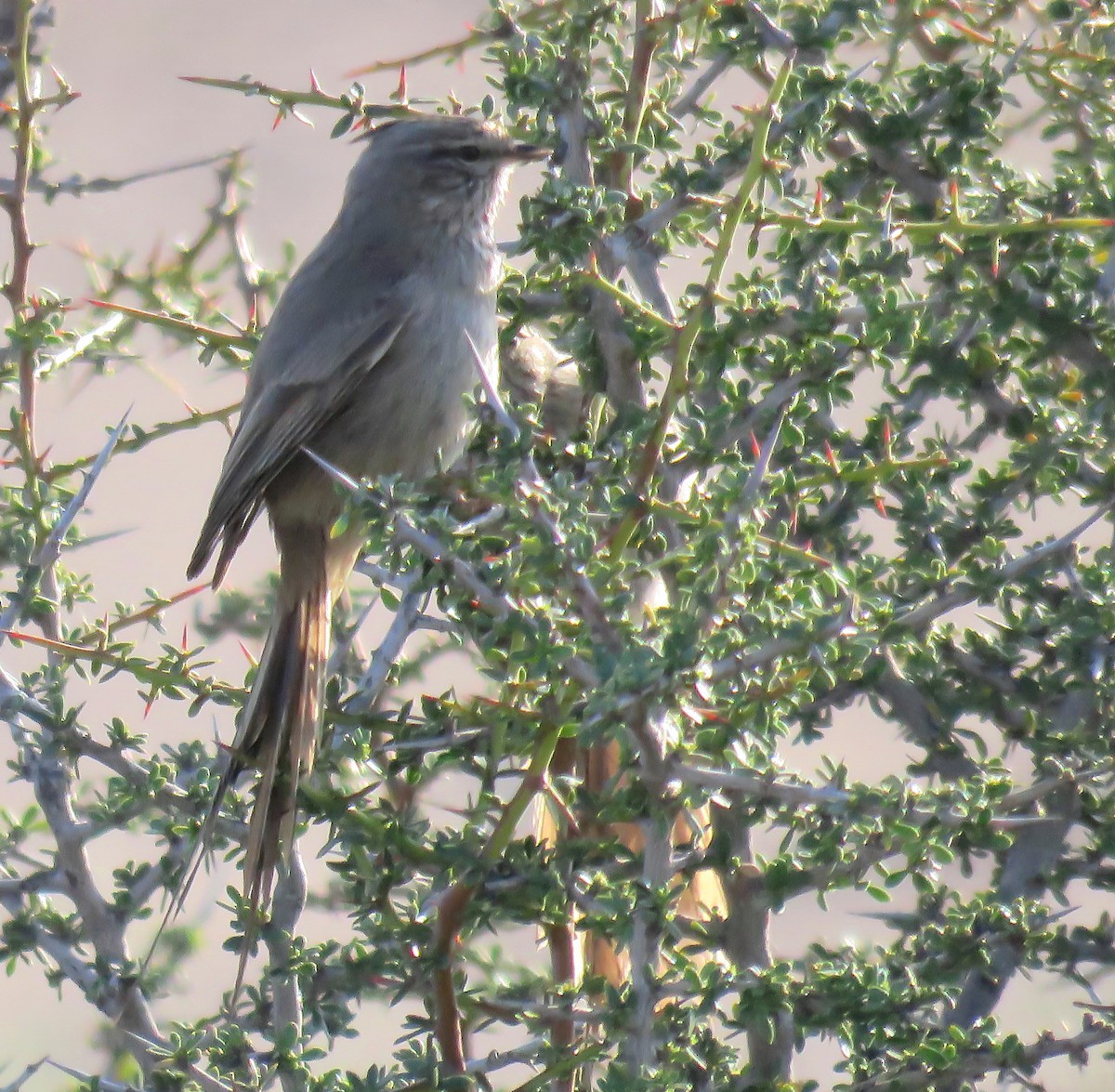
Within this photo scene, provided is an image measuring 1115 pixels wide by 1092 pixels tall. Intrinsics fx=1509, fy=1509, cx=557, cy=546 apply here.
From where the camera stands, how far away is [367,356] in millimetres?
3332

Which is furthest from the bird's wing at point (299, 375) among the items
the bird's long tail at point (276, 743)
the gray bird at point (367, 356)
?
the bird's long tail at point (276, 743)

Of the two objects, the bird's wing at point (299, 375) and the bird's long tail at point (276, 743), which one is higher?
the bird's wing at point (299, 375)

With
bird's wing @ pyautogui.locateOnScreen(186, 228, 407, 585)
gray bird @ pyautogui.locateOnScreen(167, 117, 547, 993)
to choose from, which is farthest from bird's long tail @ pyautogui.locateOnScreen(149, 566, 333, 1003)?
bird's wing @ pyautogui.locateOnScreen(186, 228, 407, 585)

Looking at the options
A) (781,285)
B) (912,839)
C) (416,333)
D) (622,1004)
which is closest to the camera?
(912,839)

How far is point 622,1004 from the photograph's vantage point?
4.99ft

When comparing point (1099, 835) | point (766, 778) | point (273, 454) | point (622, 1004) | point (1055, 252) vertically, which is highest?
point (273, 454)

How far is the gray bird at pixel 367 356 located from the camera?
312cm

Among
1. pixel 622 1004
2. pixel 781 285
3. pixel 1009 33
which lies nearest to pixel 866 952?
pixel 622 1004

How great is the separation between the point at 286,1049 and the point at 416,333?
1953 mm

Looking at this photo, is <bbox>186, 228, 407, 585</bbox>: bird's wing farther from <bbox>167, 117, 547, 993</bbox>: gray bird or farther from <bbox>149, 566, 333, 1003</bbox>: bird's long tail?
<bbox>149, 566, 333, 1003</bbox>: bird's long tail

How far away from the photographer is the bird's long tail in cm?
196

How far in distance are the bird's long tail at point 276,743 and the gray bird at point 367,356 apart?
0.4 inches

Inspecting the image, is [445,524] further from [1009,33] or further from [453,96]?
[1009,33]

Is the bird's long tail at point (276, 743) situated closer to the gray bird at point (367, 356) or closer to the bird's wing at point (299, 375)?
the gray bird at point (367, 356)
